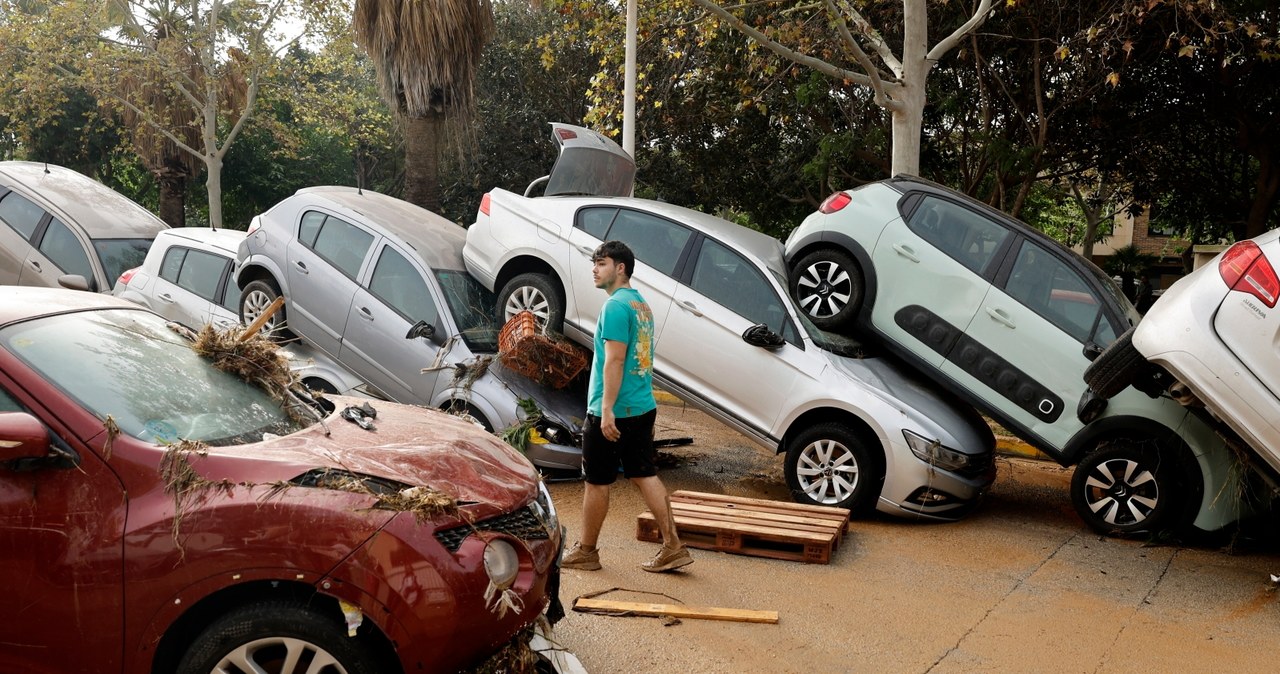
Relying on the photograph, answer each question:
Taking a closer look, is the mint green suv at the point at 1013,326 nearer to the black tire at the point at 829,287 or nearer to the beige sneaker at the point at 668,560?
the black tire at the point at 829,287

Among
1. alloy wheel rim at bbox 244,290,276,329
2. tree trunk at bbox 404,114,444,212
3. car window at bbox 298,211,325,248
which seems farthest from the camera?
tree trunk at bbox 404,114,444,212

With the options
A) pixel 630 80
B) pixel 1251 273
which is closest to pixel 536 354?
pixel 1251 273

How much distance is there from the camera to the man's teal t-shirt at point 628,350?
559 cm

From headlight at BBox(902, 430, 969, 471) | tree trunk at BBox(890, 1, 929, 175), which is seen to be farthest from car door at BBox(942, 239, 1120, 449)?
tree trunk at BBox(890, 1, 929, 175)

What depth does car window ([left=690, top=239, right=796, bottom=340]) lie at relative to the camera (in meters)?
7.76

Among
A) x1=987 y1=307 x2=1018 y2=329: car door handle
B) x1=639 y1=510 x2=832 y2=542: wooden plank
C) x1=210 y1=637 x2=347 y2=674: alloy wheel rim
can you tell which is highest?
x1=987 y1=307 x2=1018 y2=329: car door handle

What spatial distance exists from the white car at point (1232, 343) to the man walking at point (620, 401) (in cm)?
283

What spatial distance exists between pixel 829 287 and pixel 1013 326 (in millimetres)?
1387

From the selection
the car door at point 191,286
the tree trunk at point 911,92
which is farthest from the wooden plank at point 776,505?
the tree trunk at point 911,92

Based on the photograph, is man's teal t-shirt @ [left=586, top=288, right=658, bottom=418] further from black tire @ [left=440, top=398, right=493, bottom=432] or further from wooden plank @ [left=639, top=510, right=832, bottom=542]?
black tire @ [left=440, top=398, right=493, bottom=432]

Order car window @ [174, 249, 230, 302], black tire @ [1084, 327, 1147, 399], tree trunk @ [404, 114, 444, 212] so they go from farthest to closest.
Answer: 1. tree trunk @ [404, 114, 444, 212]
2. car window @ [174, 249, 230, 302]
3. black tire @ [1084, 327, 1147, 399]

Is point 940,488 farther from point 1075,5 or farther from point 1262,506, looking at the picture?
point 1075,5

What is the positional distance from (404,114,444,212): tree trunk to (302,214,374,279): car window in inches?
273

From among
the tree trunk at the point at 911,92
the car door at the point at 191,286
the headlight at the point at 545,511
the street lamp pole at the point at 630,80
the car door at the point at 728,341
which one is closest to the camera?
the headlight at the point at 545,511
